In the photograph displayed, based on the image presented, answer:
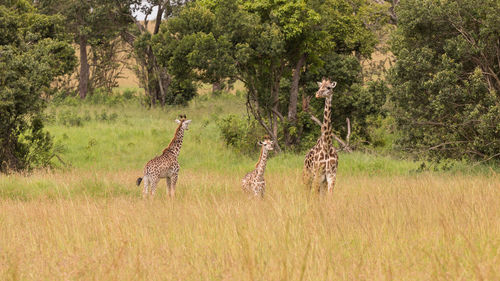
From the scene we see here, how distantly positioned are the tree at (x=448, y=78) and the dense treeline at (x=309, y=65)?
0.04 meters

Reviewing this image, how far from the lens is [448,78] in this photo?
15.5 m

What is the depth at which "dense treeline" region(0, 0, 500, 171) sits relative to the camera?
52.9 feet

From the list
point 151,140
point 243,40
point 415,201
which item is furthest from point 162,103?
point 415,201

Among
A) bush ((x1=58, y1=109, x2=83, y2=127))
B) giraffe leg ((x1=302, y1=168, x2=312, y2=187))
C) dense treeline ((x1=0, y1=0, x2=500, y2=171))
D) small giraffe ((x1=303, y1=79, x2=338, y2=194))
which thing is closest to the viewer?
small giraffe ((x1=303, y1=79, x2=338, y2=194))

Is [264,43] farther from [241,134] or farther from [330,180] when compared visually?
[330,180]

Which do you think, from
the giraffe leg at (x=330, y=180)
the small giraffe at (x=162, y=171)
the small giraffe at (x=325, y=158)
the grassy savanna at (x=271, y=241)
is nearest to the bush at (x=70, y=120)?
the small giraffe at (x=162, y=171)

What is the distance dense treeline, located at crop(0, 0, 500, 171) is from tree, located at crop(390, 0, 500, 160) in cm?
4

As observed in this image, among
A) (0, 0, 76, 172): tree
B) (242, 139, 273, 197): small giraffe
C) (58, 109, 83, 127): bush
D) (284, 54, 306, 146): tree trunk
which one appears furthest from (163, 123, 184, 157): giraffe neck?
(58, 109, 83, 127): bush

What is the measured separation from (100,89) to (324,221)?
4301cm

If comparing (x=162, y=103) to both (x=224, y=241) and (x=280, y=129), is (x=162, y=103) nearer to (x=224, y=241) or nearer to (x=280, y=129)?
(x=280, y=129)

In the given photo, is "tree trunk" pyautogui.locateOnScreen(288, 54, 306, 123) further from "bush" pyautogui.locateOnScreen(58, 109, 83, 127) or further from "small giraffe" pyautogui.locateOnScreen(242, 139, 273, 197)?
"small giraffe" pyautogui.locateOnScreen(242, 139, 273, 197)

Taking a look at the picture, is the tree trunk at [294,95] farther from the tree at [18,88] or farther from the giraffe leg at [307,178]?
the giraffe leg at [307,178]

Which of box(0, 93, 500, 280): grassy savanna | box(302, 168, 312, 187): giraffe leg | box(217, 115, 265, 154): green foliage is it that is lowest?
box(217, 115, 265, 154): green foliage

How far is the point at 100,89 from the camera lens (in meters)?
47.9
